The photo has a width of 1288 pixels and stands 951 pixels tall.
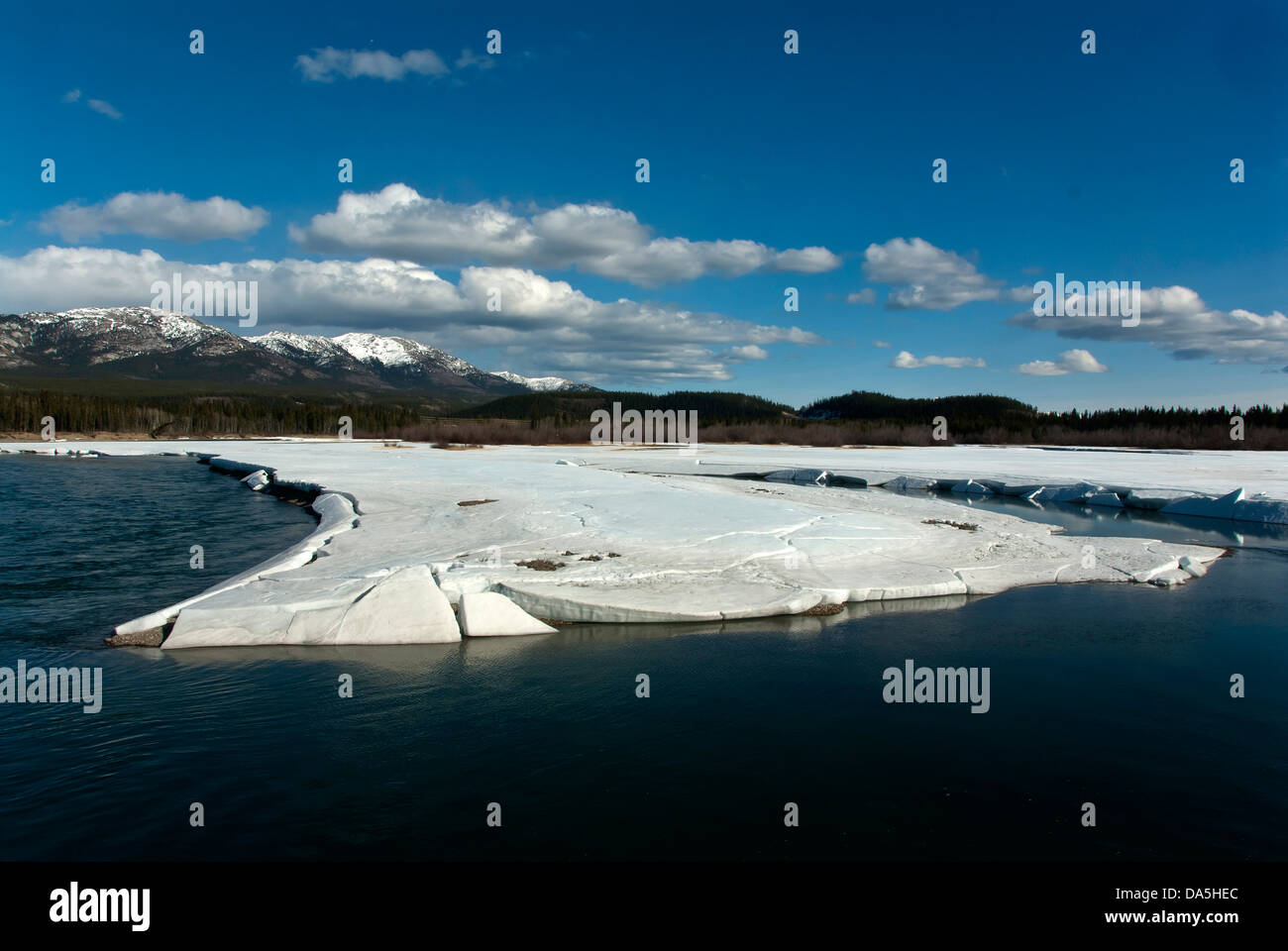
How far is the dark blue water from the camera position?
5.09m

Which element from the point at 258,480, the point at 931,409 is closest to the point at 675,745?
the point at 258,480

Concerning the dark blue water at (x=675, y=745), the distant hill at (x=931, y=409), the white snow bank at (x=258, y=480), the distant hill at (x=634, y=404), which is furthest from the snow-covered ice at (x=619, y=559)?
the distant hill at (x=634, y=404)

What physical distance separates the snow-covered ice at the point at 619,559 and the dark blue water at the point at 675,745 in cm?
53

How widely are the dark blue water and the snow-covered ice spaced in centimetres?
53

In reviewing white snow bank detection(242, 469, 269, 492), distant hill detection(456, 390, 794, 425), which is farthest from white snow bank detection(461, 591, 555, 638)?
distant hill detection(456, 390, 794, 425)

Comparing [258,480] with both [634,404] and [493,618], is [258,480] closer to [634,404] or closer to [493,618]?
[493,618]

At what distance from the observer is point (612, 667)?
8266mm

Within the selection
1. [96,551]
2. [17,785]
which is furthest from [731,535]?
[96,551]

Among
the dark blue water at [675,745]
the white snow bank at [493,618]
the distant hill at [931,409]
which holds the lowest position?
the dark blue water at [675,745]

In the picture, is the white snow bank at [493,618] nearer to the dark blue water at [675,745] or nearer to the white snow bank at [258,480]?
the dark blue water at [675,745]

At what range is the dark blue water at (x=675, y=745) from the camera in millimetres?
5086

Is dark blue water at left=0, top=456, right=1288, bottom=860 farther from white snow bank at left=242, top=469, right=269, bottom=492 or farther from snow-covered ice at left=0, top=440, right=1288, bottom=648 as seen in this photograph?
white snow bank at left=242, top=469, right=269, bottom=492
